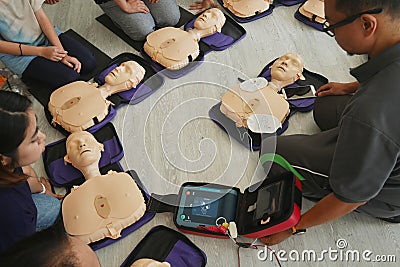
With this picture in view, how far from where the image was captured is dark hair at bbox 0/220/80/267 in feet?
2.38

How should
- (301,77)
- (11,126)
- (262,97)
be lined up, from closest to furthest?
(11,126) < (262,97) < (301,77)

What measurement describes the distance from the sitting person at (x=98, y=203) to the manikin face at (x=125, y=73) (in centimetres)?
32

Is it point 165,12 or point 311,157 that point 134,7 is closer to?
point 165,12

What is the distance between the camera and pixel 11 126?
3.11ft

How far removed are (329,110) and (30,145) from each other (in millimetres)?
906

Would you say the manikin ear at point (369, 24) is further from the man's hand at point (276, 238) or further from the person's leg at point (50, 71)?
the person's leg at point (50, 71)

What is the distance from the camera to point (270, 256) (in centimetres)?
121

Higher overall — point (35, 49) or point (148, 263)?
point (35, 49)

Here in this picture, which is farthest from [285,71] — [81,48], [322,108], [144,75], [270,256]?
[81,48]

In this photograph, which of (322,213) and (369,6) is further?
(322,213)

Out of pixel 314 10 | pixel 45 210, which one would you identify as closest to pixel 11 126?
pixel 45 210

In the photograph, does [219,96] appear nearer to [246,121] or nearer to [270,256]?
[246,121]

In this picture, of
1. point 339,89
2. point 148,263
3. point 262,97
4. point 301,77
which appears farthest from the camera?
Answer: point 301,77

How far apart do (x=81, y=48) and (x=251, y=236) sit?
1000 millimetres
